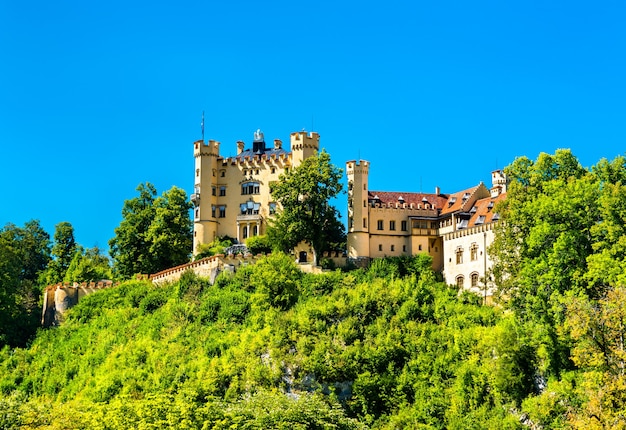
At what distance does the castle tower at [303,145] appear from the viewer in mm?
89375

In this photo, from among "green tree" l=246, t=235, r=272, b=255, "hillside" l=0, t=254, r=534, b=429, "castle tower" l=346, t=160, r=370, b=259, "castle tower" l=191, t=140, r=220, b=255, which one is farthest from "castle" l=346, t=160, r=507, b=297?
"castle tower" l=191, t=140, r=220, b=255

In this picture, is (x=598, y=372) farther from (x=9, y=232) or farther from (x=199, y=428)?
(x=9, y=232)

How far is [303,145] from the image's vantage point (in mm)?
89312

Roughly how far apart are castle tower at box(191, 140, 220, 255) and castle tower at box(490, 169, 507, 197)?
83.3 ft

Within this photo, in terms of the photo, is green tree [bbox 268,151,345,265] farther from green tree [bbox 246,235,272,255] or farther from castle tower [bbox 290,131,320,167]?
castle tower [bbox 290,131,320,167]

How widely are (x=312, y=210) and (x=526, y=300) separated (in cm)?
2547

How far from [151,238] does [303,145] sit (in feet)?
53.1

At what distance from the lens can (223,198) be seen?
305ft

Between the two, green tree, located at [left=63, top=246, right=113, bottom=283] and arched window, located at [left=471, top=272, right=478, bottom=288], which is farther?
green tree, located at [left=63, top=246, right=113, bottom=283]

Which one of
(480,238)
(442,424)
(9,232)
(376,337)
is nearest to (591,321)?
(442,424)

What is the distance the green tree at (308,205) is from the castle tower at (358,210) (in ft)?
4.99

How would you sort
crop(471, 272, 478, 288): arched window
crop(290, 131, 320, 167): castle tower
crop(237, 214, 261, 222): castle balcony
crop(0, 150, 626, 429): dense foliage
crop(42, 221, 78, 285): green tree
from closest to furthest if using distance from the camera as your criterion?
crop(0, 150, 626, 429): dense foliage < crop(471, 272, 478, 288): arched window < crop(290, 131, 320, 167): castle tower < crop(237, 214, 261, 222): castle balcony < crop(42, 221, 78, 285): green tree

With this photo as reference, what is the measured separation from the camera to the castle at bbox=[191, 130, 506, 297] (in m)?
79.6

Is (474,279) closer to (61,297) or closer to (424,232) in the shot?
(424,232)
